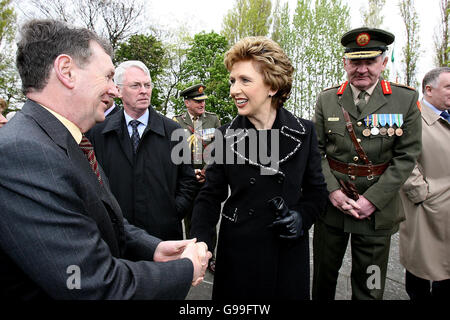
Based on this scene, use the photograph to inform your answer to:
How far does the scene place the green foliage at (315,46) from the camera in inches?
990

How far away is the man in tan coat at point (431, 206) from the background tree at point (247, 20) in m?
29.3

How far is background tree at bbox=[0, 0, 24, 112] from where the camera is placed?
2067cm

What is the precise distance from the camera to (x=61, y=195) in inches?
44.3

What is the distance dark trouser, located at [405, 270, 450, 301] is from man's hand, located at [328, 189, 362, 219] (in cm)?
135

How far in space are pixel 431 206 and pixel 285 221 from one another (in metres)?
2.17

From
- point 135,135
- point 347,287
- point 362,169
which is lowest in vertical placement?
point 347,287

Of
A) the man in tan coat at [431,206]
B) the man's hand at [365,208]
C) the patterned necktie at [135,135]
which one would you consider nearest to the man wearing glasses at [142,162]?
the patterned necktie at [135,135]

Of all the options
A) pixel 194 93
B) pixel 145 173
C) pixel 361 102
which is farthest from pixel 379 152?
pixel 194 93

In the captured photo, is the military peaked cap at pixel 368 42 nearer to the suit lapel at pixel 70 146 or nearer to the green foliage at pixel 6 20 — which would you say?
the suit lapel at pixel 70 146

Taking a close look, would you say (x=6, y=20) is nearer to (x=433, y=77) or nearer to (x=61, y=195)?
(x=433, y=77)

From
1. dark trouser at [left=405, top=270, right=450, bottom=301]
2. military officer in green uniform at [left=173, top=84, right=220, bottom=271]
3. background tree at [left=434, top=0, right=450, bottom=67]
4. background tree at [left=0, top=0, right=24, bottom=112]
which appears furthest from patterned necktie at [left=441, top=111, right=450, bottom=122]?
background tree at [left=0, top=0, right=24, bottom=112]

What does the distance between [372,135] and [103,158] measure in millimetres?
2474
